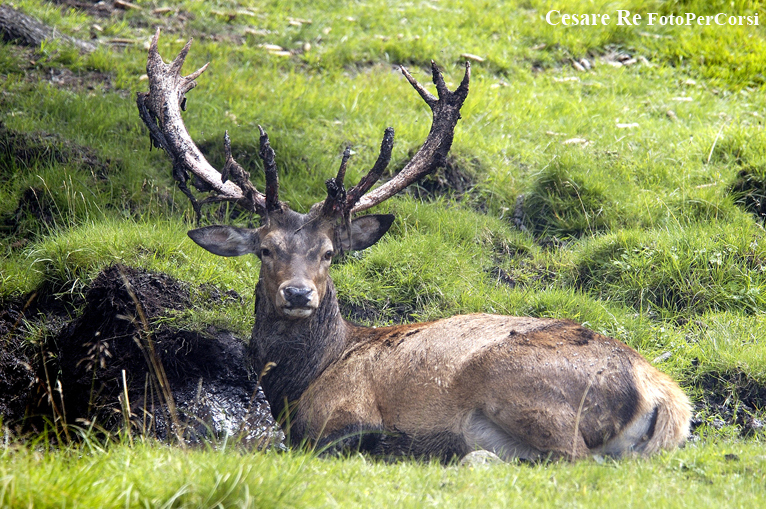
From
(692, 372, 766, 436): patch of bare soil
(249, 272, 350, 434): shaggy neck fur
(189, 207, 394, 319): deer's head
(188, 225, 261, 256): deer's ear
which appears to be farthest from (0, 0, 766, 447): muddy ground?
(189, 207, 394, 319): deer's head

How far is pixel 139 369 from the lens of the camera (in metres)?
6.18

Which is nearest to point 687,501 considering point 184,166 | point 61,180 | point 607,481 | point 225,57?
point 607,481

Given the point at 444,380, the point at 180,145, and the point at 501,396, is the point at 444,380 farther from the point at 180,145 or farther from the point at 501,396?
the point at 180,145

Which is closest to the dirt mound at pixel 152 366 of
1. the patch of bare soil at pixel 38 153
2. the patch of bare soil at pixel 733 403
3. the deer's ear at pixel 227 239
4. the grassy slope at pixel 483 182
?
the grassy slope at pixel 483 182

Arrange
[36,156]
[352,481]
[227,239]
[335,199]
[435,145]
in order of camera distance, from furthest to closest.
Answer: [36,156] → [435,145] → [227,239] → [335,199] → [352,481]

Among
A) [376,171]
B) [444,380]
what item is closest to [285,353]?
[444,380]

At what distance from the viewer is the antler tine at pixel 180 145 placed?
6031mm

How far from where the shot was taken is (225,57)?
10.3m

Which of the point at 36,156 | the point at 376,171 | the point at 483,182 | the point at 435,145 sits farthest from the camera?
the point at 483,182

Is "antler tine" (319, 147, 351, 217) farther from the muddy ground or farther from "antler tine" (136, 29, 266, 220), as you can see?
the muddy ground

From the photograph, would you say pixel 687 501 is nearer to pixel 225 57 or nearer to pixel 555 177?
pixel 555 177

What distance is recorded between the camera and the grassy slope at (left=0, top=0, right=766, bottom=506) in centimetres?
463

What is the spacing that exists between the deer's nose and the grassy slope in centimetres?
123

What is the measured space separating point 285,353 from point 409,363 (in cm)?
100
